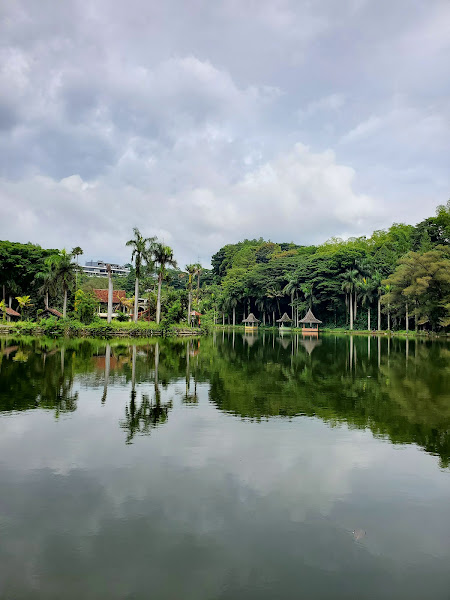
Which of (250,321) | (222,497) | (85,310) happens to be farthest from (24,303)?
(222,497)

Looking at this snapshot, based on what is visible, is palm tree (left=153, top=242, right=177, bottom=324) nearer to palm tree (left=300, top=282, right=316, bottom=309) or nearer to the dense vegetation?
the dense vegetation

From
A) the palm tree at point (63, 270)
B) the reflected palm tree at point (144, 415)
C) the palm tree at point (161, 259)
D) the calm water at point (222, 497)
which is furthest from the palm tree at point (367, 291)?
the reflected palm tree at point (144, 415)

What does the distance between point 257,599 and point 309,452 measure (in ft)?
→ 13.4

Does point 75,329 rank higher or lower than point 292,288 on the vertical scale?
lower

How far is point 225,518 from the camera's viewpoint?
5.27 metres

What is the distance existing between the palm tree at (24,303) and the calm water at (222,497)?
4194cm

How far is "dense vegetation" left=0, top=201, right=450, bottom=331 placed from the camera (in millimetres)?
48250

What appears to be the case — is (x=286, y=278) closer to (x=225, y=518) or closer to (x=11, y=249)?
(x=11, y=249)

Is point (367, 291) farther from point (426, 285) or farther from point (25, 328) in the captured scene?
point (25, 328)

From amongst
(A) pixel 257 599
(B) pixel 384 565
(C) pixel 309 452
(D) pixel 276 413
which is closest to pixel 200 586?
(A) pixel 257 599

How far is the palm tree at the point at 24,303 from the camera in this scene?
50750 mm

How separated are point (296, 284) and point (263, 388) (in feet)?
208

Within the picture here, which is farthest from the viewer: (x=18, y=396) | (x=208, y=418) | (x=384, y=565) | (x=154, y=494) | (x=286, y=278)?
(x=286, y=278)

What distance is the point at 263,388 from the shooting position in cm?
1449
